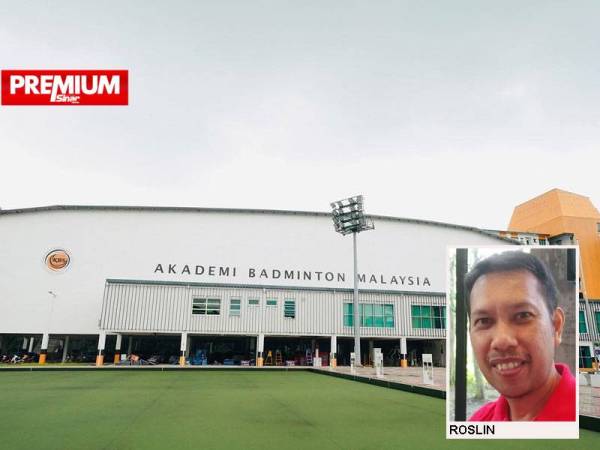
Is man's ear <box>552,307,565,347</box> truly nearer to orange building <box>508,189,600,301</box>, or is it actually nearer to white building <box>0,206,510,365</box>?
white building <box>0,206,510,365</box>

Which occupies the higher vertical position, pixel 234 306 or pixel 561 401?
pixel 234 306

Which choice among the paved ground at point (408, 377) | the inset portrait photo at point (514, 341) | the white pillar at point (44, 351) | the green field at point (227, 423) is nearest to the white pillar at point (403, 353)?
the paved ground at point (408, 377)

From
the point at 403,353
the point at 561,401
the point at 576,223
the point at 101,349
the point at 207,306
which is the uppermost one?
the point at 576,223

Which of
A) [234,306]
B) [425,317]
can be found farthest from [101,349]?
[425,317]

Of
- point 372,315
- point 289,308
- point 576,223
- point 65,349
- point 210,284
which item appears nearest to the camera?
point 210,284

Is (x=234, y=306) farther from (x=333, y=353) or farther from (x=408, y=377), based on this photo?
(x=408, y=377)

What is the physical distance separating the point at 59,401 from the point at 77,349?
30774 millimetres

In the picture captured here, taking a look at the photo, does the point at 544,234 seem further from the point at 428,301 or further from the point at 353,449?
the point at 353,449

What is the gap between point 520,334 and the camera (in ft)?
5.73

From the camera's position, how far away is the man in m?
1.76

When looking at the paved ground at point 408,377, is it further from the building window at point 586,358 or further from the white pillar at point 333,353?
the building window at point 586,358

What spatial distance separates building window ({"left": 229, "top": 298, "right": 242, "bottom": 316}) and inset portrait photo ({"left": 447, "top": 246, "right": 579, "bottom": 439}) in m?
29.5

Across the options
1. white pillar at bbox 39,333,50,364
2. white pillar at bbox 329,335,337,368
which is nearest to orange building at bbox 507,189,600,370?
white pillar at bbox 329,335,337,368

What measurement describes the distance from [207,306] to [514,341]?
3004cm
